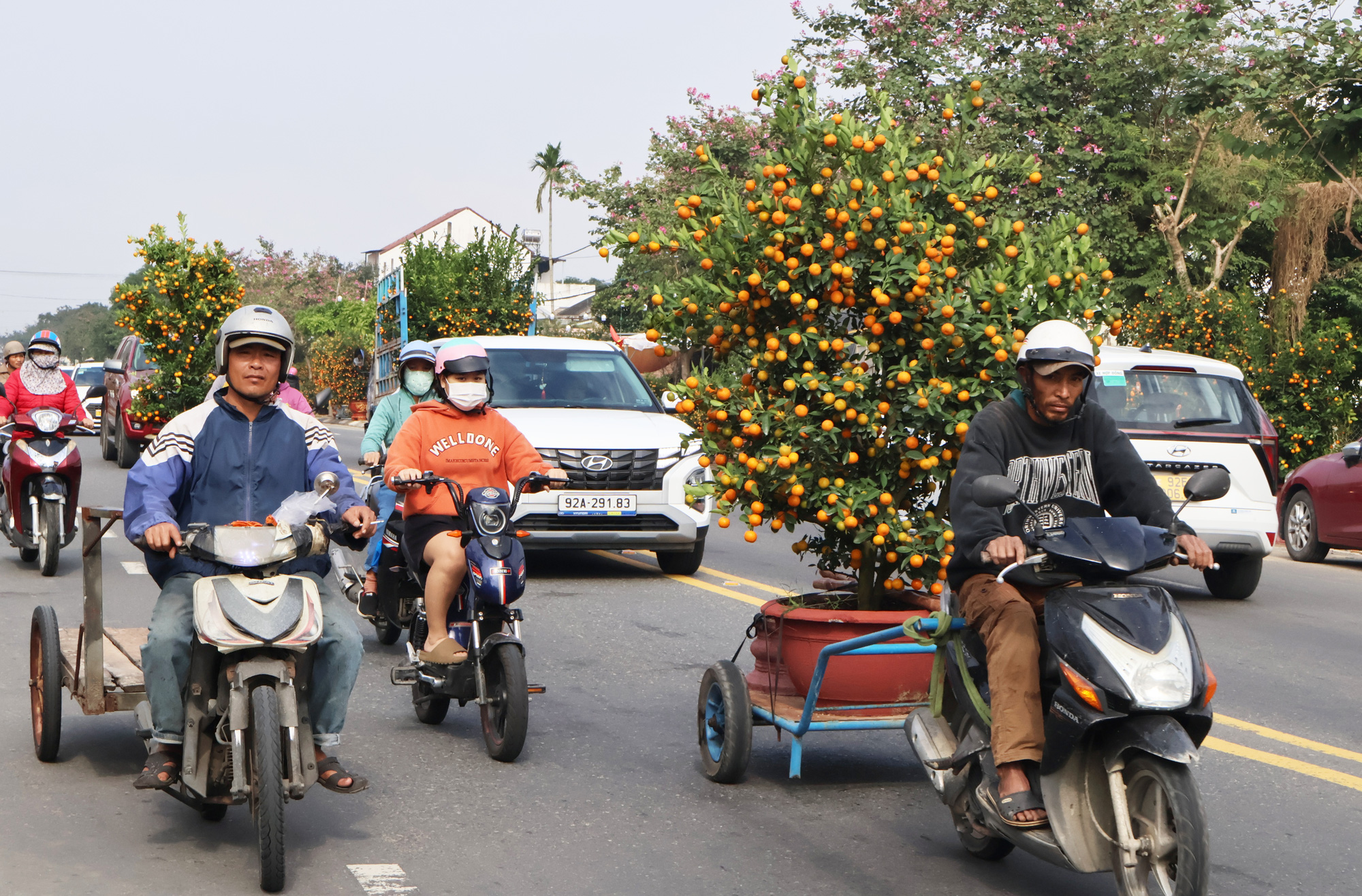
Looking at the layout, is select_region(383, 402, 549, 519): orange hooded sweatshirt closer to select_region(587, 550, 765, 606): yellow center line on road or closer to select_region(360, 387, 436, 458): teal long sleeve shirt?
select_region(360, 387, 436, 458): teal long sleeve shirt

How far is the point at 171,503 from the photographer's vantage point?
4871 mm

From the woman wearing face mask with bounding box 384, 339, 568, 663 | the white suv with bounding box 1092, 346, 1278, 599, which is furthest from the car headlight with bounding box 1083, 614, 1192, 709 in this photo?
the white suv with bounding box 1092, 346, 1278, 599

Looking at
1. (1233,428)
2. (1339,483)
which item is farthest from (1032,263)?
(1339,483)

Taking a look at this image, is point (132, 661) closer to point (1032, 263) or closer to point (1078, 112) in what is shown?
point (1032, 263)

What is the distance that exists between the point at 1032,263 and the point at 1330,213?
2347 centimetres

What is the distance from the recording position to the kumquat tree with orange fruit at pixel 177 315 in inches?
829

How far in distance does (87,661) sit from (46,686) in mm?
406

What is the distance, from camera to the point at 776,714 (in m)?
5.55

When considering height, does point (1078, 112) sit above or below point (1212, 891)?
above

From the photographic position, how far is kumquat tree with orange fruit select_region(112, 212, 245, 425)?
69.1 feet

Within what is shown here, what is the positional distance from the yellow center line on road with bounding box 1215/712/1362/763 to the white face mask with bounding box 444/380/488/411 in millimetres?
3856

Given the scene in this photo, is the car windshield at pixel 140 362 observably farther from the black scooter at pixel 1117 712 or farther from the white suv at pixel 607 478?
the black scooter at pixel 1117 712

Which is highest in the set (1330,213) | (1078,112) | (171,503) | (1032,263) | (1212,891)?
(1078,112)

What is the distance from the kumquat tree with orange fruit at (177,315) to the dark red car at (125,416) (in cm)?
74
